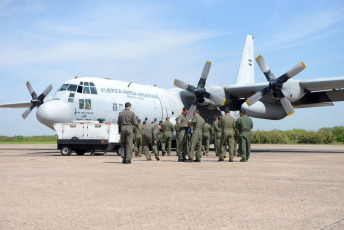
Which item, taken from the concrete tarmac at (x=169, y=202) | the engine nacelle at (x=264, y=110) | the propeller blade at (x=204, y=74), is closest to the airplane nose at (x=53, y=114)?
the propeller blade at (x=204, y=74)

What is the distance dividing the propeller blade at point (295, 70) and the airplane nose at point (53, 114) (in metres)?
11.8

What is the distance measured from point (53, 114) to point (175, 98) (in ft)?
32.0

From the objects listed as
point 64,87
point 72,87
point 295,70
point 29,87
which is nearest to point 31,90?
point 29,87

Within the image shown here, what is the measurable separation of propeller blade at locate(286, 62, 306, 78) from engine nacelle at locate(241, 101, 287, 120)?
2.41 m

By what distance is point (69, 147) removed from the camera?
1803 centimetres

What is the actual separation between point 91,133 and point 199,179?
1012cm

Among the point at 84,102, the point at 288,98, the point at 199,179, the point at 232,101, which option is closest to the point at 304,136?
the point at 232,101

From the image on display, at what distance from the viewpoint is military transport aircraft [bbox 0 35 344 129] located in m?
19.1

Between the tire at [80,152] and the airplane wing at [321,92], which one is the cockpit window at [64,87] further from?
the airplane wing at [321,92]

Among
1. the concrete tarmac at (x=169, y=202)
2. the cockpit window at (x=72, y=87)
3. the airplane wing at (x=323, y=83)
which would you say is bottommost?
the concrete tarmac at (x=169, y=202)

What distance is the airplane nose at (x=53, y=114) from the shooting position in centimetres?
1802

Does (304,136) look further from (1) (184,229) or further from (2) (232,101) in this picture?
(1) (184,229)

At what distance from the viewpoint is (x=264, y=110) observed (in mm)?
23406

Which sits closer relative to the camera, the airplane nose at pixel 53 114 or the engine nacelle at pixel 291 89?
the airplane nose at pixel 53 114
